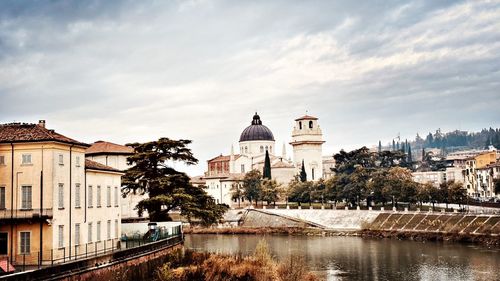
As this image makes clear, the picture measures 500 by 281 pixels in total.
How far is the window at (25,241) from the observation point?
27.9 m

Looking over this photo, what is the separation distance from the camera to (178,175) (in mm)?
45531

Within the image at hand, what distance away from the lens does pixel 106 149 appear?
56719 millimetres

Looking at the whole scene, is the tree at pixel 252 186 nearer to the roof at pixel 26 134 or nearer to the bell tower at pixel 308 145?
the bell tower at pixel 308 145

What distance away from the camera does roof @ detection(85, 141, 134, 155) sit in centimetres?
5595

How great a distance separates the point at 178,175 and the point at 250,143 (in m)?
96.5

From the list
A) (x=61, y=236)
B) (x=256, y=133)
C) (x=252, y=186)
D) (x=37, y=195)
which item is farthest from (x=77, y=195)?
(x=256, y=133)

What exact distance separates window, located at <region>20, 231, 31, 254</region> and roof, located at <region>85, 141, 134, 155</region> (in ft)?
90.5

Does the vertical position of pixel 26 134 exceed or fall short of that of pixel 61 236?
it exceeds it

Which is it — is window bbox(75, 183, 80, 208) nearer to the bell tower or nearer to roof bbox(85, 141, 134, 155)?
roof bbox(85, 141, 134, 155)

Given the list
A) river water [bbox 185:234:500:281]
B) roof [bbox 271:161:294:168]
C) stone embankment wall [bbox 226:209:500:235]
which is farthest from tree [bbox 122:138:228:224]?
roof [bbox 271:161:294:168]

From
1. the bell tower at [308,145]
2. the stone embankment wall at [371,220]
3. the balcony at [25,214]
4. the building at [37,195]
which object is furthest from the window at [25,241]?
the bell tower at [308,145]

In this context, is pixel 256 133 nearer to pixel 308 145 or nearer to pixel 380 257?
pixel 308 145

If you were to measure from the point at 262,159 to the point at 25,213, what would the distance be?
111 meters

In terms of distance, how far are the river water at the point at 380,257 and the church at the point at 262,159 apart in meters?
52.0
